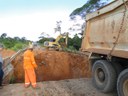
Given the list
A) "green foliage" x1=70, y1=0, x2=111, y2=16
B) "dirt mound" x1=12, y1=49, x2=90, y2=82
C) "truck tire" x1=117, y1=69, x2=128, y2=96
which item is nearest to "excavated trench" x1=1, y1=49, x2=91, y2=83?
"dirt mound" x1=12, y1=49, x2=90, y2=82

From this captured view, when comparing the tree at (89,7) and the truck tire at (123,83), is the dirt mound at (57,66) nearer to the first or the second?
the truck tire at (123,83)

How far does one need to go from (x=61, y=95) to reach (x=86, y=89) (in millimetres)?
1000

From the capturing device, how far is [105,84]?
6465 millimetres

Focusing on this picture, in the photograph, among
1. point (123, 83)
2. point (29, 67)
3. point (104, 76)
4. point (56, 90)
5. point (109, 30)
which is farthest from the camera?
point (29, 67)

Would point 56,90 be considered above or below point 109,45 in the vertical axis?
below

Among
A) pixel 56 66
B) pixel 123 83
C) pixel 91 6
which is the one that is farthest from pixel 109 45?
pixel 91 6

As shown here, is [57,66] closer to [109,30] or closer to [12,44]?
[109,30]

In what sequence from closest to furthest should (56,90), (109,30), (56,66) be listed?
1. (109,30)
2. (56,90)
3. (56,66)

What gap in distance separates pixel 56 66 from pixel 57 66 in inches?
2.8

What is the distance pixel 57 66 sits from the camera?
15312 mm

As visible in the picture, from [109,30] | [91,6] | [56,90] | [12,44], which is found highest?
[91,6]

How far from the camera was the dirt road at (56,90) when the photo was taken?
262 inches

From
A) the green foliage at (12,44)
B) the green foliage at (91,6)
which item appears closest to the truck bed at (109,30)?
the green foliage at (12,44)

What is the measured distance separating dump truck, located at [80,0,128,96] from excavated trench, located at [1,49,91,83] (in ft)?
21.6
